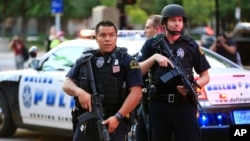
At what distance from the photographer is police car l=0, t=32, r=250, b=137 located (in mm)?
7188

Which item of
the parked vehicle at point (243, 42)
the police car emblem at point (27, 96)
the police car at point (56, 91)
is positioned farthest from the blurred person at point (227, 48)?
the police car emblem at point (27, 96)

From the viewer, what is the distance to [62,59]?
898 centimetres

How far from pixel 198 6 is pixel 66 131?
37.1m

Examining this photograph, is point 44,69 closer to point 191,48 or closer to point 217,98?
point 217,98

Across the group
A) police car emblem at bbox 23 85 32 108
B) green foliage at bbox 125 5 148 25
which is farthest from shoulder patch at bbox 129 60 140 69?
green foliage at bbox 125 5 148 25

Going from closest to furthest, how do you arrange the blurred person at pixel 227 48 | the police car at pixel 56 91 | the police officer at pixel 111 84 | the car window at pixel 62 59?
the police officer at pixel 111 84 → the police car at pixel 56 91 → the car window at pixel 62 59 → the blurred person at pixel 227 48

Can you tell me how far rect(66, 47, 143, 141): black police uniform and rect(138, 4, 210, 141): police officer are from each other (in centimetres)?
53

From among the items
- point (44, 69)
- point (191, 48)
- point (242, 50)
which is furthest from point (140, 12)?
point (191, 48)

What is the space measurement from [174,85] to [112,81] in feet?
2.67

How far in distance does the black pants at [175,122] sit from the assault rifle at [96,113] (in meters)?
0.87

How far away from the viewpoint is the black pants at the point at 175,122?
5.43m

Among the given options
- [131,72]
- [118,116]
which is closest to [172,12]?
[131,72]

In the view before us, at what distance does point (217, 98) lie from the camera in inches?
281

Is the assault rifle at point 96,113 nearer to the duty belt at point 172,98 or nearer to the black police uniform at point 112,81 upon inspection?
the black police uniform at point 112,81
